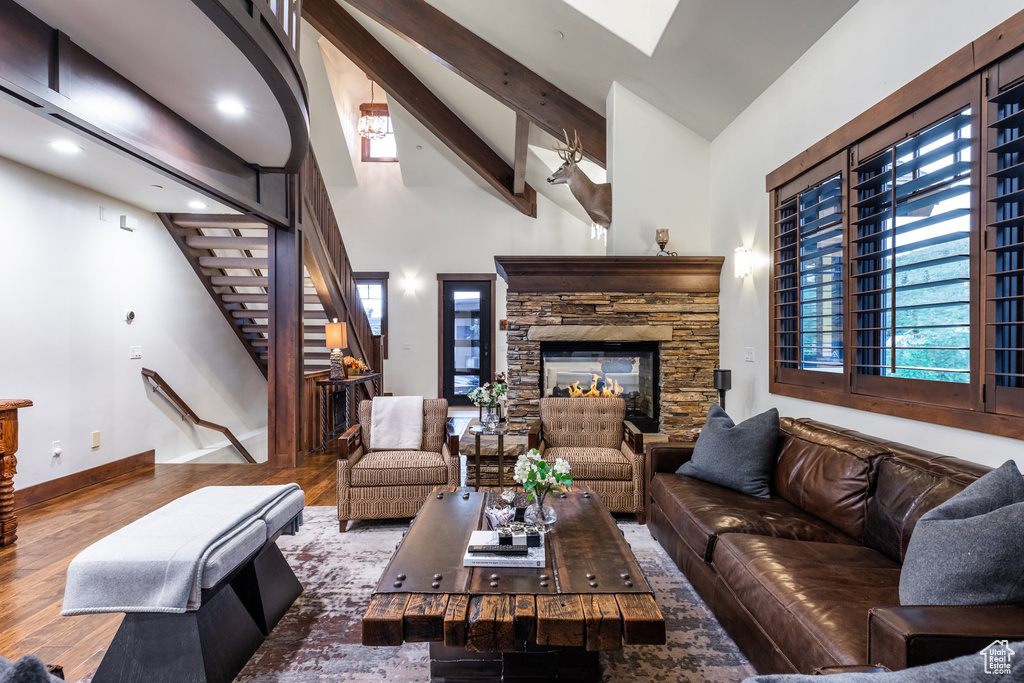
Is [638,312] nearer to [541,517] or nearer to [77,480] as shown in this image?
[541,517]

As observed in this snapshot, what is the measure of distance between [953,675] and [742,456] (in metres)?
2.24

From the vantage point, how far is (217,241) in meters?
5.39

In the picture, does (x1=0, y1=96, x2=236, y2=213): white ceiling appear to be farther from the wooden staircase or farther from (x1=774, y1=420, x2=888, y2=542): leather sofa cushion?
(x1=774, y1=420, x2=888, y2=542): leather sofa cushion

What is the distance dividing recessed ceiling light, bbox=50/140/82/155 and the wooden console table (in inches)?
67.1

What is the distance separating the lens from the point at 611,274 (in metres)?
4.60

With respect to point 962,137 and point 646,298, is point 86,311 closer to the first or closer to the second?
point 646,298

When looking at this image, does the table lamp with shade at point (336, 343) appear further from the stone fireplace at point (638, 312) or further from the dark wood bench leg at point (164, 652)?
the dark wood bench leg at point (164, 652)

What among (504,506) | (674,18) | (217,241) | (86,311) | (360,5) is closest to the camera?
(504,506)

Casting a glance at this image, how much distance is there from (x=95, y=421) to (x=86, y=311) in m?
0.97

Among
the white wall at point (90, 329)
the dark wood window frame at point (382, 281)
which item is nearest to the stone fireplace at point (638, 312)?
the white wall at point (90, 329)

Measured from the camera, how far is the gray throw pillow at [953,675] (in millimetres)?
588

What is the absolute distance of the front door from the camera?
338 inches

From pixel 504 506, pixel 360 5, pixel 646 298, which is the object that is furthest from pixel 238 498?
pixel 360 5

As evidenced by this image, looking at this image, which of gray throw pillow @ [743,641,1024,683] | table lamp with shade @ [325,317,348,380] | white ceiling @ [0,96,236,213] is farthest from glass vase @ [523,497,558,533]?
table lamp with shade @ [325,317,348,380]
